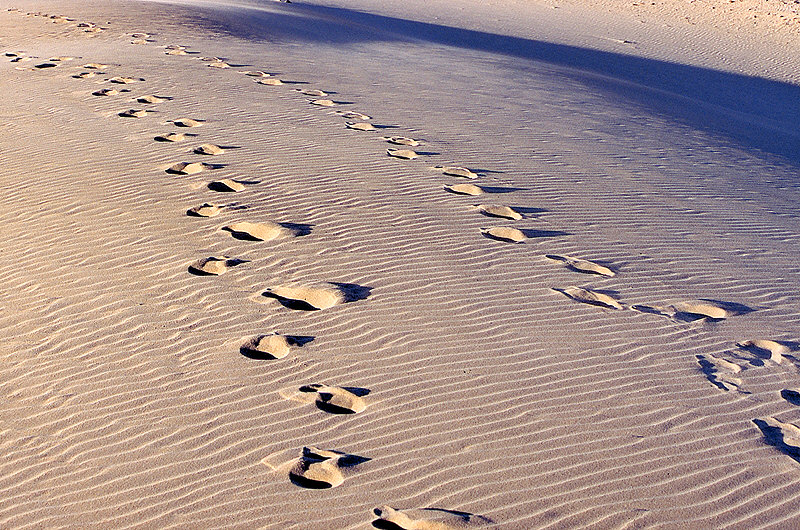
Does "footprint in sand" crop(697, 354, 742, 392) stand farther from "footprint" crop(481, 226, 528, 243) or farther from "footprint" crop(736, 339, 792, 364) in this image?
"footprint" crop(481, 226, 528, 243)

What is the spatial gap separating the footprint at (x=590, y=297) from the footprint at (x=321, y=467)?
2.36 metres

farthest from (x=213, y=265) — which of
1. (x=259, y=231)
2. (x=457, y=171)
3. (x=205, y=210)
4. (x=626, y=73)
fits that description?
(x=626, y=73)

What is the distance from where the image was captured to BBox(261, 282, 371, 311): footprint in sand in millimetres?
5082

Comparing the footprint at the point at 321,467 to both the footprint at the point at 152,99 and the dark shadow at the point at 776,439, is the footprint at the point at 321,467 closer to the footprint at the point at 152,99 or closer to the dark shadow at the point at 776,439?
the dark shadow at the point at 776,439

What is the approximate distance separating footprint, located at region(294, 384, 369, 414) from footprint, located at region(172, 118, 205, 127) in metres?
5.80

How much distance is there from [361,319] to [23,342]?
6.77ft

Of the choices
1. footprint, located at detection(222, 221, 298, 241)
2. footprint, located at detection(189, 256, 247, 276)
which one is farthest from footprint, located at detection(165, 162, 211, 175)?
footprint, located at detection(189, 256, 247, 276)

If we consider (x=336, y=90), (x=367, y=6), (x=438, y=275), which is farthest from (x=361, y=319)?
(x=367, y=6)

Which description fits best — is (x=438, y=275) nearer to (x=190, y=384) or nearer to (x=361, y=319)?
(x=361, y=319)

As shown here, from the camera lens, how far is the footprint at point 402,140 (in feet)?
29.5

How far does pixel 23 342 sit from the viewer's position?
456 cm

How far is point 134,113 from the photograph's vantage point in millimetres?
9555

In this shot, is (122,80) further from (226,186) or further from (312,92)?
(226,186)

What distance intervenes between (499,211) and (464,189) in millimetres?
627
